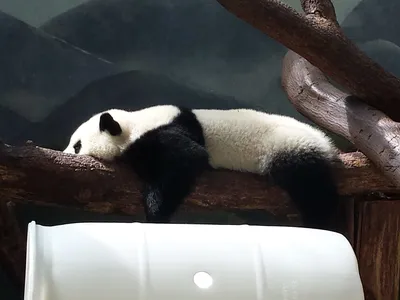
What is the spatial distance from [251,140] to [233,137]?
53 mm

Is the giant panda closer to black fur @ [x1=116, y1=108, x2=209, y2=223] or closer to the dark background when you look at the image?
black fur @ [x1=116, y1=108, x2=209, y2=223]

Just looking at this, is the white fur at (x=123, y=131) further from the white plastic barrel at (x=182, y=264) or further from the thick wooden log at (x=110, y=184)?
the white plastic barrel at (x=182, y=264)

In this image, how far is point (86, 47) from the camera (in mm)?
2533

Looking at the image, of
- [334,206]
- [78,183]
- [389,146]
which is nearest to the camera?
[389,146]

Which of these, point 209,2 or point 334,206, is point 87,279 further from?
point 209,2

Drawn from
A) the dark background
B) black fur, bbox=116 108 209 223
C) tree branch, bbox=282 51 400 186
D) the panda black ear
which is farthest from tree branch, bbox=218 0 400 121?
the dark background

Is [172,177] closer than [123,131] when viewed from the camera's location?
Yes

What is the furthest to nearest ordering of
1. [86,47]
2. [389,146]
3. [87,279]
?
[86,47] → [389,146] → [87,279]

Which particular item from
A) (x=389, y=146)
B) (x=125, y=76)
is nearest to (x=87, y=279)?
(x=389, y=146)

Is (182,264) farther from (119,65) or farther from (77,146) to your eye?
(119,65)

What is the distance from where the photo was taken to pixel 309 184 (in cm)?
183

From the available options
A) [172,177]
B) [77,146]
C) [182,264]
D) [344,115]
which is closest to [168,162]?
[172,177]

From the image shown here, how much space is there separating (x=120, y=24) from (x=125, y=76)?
200 mm

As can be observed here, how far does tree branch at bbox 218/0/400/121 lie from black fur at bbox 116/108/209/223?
384 mm
